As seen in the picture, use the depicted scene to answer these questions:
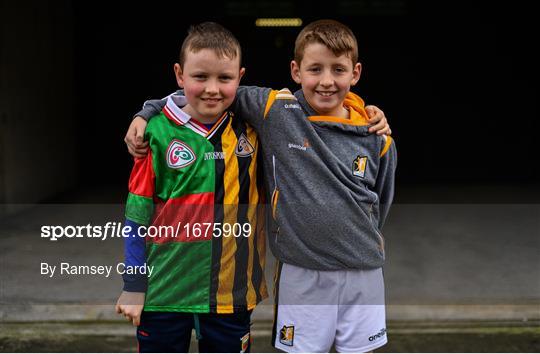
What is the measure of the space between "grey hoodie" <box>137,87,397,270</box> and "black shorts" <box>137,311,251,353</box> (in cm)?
30

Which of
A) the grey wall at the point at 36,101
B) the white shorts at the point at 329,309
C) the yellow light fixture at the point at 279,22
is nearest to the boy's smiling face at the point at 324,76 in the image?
the white shorts at the point at 329,309

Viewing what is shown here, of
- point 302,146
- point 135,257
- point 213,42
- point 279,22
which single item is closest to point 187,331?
point 135,257

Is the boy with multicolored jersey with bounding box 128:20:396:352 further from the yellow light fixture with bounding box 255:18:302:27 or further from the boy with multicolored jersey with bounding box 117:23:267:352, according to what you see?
the yellow light fixture with bounding box 255:18:302:27

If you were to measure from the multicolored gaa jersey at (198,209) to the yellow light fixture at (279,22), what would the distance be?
6.52 meters

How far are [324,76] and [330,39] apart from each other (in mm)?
121

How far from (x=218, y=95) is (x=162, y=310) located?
0.75 metres

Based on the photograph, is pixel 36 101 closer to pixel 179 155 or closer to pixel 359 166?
pixel 179 155

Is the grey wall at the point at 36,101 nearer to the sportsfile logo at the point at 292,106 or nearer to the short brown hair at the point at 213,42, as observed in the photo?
the short brown hair at the point at 213,42

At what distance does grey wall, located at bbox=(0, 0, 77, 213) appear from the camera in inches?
247

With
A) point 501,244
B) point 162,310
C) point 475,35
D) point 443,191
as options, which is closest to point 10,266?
point 162,310

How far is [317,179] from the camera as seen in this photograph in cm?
219

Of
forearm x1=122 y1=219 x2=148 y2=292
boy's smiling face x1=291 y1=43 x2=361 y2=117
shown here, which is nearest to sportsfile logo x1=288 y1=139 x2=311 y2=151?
boy's smiling face x1=291 y1=43 x2=361 y2=117

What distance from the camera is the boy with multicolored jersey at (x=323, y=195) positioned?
2.19 meters

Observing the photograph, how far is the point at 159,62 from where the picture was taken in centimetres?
855
